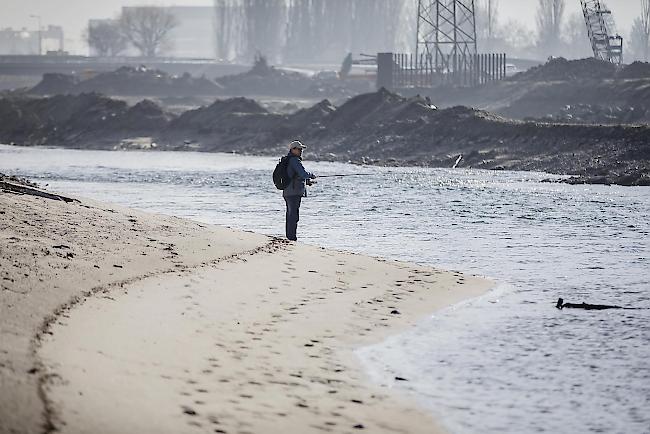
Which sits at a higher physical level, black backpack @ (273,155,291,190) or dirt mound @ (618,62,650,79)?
dirt mound @ (618,62,650,79)

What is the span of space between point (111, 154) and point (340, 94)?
39.3 meters

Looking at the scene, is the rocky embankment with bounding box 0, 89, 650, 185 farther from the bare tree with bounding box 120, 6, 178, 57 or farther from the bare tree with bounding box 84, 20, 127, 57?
the bare tree with bounding box 84, 20, 127, 57

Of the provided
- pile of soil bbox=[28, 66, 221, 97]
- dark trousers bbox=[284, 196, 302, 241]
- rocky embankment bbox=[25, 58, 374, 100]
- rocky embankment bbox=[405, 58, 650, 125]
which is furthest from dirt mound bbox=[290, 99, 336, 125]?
pile of soil bbox=[28, 66, 221, 97]

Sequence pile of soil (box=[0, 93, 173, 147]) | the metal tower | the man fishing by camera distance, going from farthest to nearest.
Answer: the metal tower
pile of soil (box=[0, 93, 173, 147])
the man fishing

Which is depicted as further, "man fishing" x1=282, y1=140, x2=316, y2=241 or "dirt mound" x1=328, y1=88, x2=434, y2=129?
"dirt mound" x1=328, y1=88, x2=434, y2=129

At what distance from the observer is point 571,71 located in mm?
72562

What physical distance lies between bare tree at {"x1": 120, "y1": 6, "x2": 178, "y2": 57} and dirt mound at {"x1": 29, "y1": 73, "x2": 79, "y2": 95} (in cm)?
6740

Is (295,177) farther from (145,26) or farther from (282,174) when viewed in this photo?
(145,26)

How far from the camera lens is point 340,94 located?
89.9 metres

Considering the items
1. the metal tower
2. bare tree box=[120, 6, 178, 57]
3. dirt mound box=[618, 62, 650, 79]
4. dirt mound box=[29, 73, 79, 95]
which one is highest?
bare tree box=[120, 6, 178, 57]

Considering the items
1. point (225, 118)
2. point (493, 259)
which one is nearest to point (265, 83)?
point (225, 118)

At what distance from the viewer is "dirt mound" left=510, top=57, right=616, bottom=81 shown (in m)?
69.8

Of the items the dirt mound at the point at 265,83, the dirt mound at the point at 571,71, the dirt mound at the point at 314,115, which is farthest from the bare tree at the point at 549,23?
the dirt mound at the point at 314,115

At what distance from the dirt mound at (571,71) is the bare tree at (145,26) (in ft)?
319
